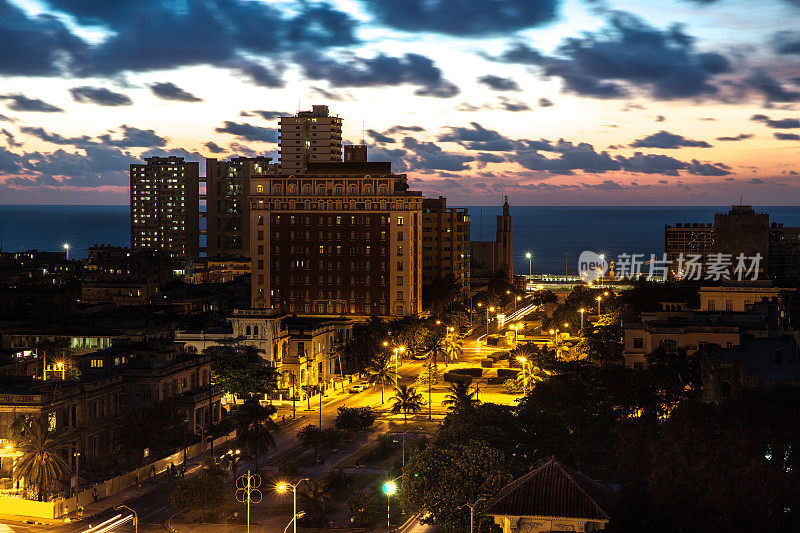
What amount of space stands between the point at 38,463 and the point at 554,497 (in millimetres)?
36446

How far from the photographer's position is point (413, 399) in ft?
325

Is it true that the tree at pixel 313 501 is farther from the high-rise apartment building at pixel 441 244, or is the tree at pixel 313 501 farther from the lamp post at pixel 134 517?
the high-rise apartment building at pixel 441 244

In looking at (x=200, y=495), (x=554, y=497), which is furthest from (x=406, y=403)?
(x=554, y=497)

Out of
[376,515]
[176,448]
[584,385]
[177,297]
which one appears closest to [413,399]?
[584,385]

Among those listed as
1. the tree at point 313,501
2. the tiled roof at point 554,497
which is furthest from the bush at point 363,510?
the tiled roof at point 554,497

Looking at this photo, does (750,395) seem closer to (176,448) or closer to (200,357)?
(176,448)

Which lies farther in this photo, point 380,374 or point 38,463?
point 380,374

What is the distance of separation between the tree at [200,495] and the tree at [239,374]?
3556 cm

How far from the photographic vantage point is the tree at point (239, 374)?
103312mm

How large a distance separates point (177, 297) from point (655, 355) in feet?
332

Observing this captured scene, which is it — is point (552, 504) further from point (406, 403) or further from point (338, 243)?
point (338, 243)

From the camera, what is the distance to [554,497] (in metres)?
50.6

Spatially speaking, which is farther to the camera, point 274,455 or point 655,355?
point 655,355

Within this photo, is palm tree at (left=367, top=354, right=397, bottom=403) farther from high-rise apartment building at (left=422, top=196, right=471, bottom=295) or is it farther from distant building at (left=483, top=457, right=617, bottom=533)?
high-rise apartment building at (left=422, top=196, right=471, bottom=295)
